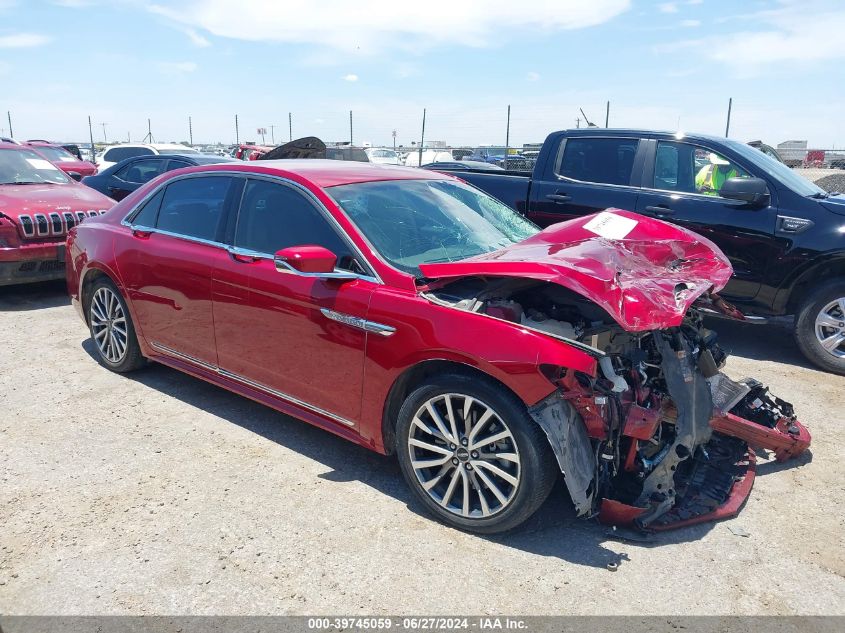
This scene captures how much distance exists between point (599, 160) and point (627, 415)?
4113 millimetres

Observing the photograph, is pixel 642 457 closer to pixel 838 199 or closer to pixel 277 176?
pixel 277 176

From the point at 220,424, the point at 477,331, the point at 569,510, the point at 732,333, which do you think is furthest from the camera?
the point at 732,333

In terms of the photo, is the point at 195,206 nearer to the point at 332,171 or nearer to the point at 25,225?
the point at 332,171

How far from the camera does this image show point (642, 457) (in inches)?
117

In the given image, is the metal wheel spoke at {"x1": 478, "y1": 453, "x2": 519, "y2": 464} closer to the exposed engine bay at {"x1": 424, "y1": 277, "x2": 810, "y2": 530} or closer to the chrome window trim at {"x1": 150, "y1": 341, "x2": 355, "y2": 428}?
the exposed engine bay at {"x1": 424, "y1": 277, "x2": 810, "y2": 530}

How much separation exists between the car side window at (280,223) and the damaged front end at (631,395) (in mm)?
692

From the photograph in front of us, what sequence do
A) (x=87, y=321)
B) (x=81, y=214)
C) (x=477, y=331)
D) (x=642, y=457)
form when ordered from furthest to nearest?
(x=81, y=214) → (x=87, y=321) → (x=642, y=457) → (x=477, y=331)

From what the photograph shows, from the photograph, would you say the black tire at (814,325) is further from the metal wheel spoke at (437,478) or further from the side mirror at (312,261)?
the side mirror at (312,261)

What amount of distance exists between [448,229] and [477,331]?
3.51 ft

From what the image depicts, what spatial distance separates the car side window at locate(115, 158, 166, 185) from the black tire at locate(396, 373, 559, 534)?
28.2 ft

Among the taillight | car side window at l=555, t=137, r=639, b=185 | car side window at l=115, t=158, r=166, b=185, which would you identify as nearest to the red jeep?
the taillight

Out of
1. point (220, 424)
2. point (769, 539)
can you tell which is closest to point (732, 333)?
point (769, 539)

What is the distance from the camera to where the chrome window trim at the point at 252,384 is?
135 inches

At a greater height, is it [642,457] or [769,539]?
[642,457]
